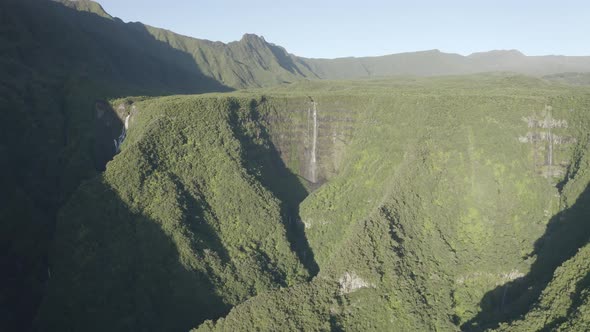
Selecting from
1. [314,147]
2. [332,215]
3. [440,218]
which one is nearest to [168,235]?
[332,215]

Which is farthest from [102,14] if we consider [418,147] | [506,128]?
[506,128]

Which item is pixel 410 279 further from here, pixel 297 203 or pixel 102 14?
pixel 102 14

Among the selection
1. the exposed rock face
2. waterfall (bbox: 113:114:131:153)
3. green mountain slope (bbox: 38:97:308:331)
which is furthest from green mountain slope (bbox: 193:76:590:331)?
waterfall (bbox: 113:114:131:153)

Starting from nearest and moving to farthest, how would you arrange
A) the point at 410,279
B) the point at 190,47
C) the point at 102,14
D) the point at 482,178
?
the point at 410,279 → the point at 482,178 → the point at 102,14 → the point at 190,47

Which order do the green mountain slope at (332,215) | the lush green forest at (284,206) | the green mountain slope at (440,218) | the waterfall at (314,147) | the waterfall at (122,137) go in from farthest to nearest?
the waterfall at (314,147) → the waterfall at (122,137) → the green mountain slope at (332,215) → the lush green forest at (284,206) → the green mountain slope at (440,218)

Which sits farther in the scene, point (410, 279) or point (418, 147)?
point (418, 147)

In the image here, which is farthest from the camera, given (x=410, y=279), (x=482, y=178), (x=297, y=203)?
(x=297, y=203)

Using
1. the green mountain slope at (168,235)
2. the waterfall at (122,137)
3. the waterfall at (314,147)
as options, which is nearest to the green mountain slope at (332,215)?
the green mountain slope at (168,235)

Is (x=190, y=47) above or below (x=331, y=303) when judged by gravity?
above

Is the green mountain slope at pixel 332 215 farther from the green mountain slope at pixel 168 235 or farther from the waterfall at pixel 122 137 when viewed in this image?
the waterfall at pixel 122 137
